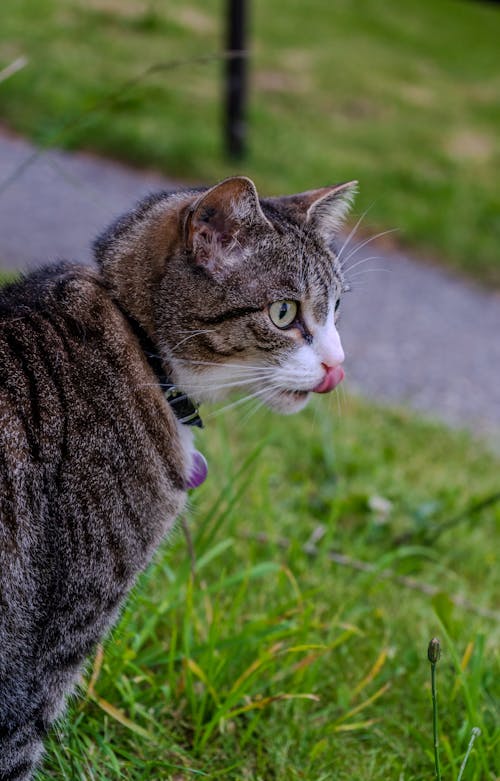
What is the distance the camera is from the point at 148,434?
1717mm

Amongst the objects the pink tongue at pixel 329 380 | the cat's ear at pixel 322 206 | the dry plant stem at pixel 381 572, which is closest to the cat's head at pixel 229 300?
the pink tongue at pixel 329 380

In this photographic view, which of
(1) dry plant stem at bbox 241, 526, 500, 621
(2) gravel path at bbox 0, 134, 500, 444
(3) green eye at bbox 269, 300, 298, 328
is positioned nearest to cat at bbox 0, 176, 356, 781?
(3) green eye at bbox 269, 300, 298, 328

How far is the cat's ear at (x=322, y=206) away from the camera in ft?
6.31

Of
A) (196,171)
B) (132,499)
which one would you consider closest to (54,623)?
(132,499)

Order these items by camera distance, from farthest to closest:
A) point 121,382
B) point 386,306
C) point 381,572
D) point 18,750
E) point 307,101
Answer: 1. point 307,101
2. point 386,306
3. point 381,572
4. point 121,382
5. point 18,750

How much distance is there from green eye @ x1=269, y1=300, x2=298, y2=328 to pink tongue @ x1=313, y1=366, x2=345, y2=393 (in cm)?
13

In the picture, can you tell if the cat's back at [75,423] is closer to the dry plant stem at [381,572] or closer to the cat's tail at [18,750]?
the cat's tail at [18,750]

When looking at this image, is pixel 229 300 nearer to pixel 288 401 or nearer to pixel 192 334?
pixel 192 334

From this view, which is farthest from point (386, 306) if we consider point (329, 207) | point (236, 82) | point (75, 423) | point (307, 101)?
point (75, 423)

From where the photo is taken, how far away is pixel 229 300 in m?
1.75

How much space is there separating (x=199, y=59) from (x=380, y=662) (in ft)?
4.73

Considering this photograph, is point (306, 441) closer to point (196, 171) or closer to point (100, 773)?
point (100, 773)

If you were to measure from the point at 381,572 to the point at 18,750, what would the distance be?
4.45ft

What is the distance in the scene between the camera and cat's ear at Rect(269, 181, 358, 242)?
6.31ft
